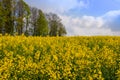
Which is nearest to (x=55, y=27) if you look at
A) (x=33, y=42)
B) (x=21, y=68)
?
(x=33, y=42)

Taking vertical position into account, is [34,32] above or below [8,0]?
below

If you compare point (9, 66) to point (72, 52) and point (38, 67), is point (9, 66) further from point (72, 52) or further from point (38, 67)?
point (72, 52)

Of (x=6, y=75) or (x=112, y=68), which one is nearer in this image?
(x=6, y=75)

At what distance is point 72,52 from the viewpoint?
1332cm

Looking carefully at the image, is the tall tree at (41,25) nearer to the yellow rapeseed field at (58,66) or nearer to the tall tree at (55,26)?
the tall tree at (55,26)

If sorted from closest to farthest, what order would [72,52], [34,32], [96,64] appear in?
[96,64] → [72,52] → [34,32]

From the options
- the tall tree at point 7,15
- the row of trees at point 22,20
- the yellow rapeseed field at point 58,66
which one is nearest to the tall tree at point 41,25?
the row of trees at point 22,20

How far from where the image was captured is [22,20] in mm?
54062

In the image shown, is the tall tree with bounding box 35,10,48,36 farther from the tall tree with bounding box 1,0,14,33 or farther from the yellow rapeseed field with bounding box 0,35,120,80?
the yellow rapeseed field with bounding box 0,35,120,80

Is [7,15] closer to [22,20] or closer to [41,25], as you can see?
[22,20]

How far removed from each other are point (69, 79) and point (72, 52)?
2947mm

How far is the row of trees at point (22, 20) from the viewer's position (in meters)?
50.5

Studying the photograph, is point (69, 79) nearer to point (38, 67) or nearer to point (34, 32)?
point (38, 67)

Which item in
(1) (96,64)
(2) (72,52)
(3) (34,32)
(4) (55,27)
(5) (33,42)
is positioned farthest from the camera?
(4) (55,27)
